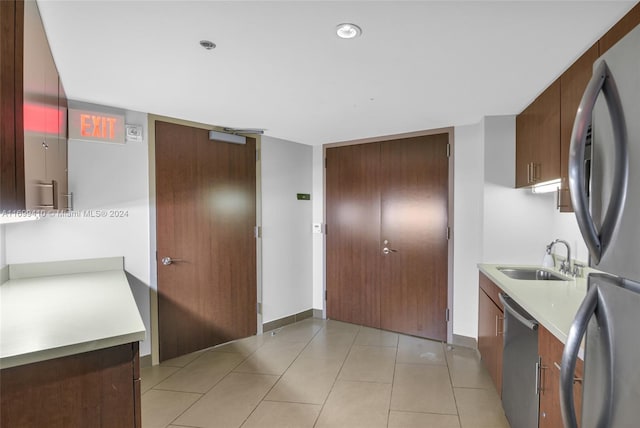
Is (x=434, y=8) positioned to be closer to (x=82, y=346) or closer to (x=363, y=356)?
(x=82, y=346)

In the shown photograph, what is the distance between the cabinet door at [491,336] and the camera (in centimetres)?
248

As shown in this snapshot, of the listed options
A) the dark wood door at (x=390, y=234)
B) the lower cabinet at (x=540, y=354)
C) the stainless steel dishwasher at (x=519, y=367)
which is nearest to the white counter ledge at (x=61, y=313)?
the lower cabinet at (x=540, y=354)

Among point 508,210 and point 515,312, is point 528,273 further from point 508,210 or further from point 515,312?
point 515,312

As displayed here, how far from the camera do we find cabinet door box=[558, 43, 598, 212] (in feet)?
6.15

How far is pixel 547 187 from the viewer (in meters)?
2.80

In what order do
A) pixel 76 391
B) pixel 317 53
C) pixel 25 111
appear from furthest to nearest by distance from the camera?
pixel 317 53, pixel 76 391, pixel 25 111

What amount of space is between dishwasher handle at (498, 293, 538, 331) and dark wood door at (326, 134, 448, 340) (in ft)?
4.45

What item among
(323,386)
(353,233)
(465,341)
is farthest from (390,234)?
(323,386)

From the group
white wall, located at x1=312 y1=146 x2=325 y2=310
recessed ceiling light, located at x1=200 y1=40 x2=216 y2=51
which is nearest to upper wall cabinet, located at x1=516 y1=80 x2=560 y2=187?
recessed ceiling light, located at x1=200 y1=40 x2=216 y2=51

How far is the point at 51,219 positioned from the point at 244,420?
6.69 feet

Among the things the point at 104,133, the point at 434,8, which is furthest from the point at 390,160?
the point at 104,133

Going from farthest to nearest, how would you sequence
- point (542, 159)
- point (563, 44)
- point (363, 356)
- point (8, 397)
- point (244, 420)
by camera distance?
point (363, 356), point (542, 159), point (244, 420), point (563, 44), point (8, 397)

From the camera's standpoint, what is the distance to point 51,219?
8.71ft

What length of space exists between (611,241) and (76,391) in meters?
1.83
